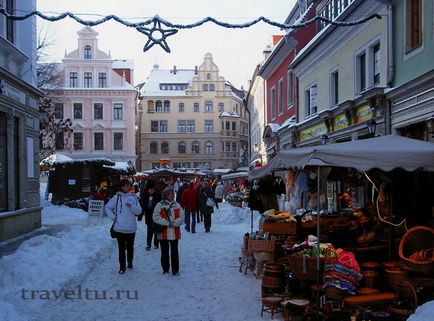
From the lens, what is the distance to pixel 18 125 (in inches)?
563

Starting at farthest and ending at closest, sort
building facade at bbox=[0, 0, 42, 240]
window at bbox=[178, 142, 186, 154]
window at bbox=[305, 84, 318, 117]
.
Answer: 1. window at bbox=[178, 142, 186, 154]
2. window at bbox=[305, 84, 318, 117]
3. building facade at bbox=[0, 0, 42, 240]

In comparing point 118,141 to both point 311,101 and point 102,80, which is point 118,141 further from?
point 311,101

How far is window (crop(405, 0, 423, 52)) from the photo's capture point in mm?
11156

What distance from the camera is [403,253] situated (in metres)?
6.88

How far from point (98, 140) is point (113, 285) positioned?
46.1 meters

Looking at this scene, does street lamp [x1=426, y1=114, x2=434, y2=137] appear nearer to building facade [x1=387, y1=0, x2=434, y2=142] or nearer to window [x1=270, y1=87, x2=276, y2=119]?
building facade [x1=387, y1=0, x2=434, y2=142]

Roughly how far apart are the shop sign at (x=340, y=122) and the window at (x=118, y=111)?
38.5m

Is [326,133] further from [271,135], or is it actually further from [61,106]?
[61,106]

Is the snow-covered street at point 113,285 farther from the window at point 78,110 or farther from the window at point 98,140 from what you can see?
the window at point 78,110

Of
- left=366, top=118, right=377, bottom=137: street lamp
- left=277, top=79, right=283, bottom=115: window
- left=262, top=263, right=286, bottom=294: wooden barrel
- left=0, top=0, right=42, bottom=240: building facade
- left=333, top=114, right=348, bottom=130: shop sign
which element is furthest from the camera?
left=277, top=79, right=283, bottom=115: window

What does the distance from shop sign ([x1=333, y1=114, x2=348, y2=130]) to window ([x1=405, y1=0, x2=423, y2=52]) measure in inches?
161

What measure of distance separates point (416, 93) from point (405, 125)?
946 millimetres

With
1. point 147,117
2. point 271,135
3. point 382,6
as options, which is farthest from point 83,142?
point 382,6

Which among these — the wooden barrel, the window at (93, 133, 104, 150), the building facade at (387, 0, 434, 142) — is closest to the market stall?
the wooden barrel
